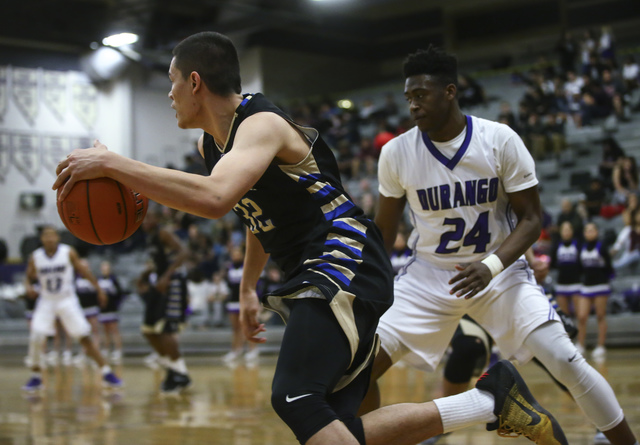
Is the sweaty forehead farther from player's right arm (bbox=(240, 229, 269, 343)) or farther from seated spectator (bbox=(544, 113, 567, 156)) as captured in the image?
seated spectator (bbox=(544, 113, 567, 156))

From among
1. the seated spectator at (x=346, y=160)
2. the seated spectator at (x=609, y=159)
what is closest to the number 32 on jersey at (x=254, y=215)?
the seated spectator at (x=609, y=159)

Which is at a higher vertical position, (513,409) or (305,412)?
(305,412)

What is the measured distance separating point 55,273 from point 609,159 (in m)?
9.70

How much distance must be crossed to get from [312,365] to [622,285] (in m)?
10.1

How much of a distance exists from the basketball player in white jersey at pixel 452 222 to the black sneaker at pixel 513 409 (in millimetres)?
396

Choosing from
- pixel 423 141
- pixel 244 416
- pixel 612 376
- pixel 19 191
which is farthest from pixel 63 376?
pixel 19 191

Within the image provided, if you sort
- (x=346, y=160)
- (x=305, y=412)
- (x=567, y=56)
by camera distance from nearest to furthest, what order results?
(x=305, y=412), (x=567, y=56), (x=346, y=160)

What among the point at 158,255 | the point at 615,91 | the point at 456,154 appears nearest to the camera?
the point at 456,154

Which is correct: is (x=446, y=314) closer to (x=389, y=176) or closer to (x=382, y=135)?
(x=389, y=176)

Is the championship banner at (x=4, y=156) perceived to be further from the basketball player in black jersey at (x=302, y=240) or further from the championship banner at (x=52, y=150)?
the basketball player in black jersey at (x=302, y=240)

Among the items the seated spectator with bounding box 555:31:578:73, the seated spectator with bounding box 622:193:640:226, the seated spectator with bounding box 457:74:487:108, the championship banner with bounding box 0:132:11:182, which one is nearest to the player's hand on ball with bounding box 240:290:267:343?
the seated spectator with bounding box 622:193:640:226

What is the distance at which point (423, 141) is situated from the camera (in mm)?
3869

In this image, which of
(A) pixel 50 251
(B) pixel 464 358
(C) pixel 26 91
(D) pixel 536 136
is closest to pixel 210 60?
(B) pixel 464 358

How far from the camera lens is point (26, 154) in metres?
22.2
